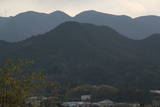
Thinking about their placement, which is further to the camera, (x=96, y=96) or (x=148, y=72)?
(x=148, y=72)

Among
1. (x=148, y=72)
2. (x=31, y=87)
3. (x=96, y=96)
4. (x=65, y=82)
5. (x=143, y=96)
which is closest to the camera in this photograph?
(x=31, y=87)

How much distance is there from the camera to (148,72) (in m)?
198

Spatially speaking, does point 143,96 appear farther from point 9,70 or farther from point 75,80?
point 9,70

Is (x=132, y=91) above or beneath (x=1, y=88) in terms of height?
above

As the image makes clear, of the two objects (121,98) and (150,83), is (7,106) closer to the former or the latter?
(121,98)

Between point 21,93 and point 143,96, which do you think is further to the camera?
point 143,96

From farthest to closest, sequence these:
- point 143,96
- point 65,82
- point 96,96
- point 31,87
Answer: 1. point 65,82
2. point 96,96
3. point 143,96
4. point 31,87

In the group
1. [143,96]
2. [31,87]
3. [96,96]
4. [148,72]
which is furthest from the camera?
[148,72]

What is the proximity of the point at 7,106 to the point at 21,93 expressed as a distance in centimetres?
78

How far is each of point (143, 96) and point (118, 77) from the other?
213 ft

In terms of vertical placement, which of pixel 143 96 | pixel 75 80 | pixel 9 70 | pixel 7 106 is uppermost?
pixel 75 80

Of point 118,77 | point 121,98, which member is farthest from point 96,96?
point 118,77

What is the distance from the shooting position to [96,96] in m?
149

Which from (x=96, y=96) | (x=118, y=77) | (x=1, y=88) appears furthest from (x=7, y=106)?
(x=118, y=77)
